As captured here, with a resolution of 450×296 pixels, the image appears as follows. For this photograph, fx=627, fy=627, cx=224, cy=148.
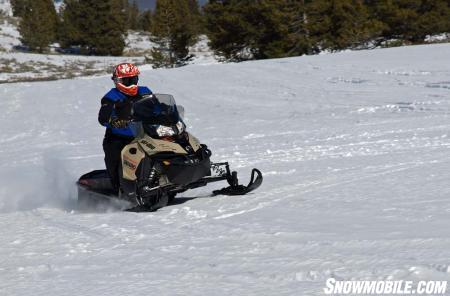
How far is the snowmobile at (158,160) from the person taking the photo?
6.73 meters

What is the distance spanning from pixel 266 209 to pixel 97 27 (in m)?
50.1

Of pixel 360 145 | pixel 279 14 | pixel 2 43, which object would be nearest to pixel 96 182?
pixel 360 145

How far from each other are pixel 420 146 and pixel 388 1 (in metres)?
28.1

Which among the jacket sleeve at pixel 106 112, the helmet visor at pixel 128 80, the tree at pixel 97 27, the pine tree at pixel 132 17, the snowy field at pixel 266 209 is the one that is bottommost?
the snowy field at pixel 266 209

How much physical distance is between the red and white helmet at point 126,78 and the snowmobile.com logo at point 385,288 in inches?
164

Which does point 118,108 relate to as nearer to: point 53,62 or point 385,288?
point 385,288

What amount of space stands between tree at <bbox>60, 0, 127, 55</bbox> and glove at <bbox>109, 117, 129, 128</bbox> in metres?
48.1

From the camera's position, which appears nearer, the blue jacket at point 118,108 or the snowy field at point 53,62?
the blue jacket at point 118,108

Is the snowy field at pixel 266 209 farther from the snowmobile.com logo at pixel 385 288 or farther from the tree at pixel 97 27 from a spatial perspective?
the tree at pixel 97 27

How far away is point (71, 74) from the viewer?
39.2 m

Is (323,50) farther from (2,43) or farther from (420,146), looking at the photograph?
(2,43)

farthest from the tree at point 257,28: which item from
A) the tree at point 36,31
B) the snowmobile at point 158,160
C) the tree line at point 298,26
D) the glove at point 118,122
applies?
the glove at point 118,122

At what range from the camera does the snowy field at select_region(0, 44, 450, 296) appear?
411 centimetres

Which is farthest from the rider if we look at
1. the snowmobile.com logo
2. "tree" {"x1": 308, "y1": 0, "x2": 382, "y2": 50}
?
"tree" {"x1": 308, "y1": 0, "x2": 382, "y2": 50}
